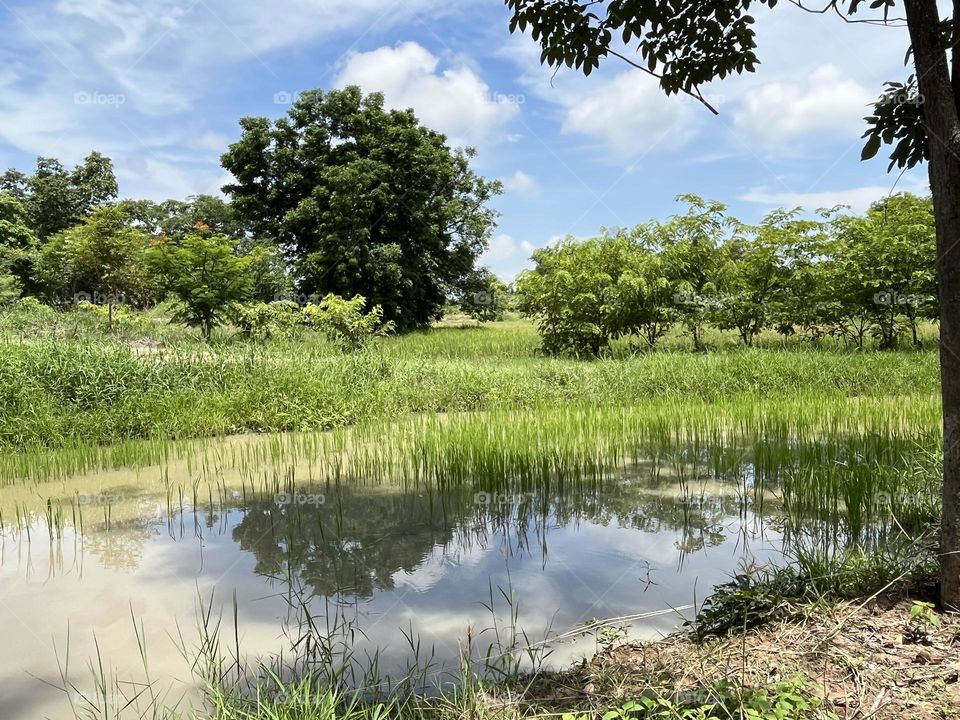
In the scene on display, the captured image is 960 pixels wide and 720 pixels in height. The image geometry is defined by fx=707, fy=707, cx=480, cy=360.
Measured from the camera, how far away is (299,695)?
234 centimetres

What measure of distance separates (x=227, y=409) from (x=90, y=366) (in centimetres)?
175

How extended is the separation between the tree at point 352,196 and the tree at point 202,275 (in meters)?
7.19

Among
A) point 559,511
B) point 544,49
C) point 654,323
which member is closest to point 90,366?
point 559,511

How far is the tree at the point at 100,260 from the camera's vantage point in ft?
74.7

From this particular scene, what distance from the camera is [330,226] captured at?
76.3 ft

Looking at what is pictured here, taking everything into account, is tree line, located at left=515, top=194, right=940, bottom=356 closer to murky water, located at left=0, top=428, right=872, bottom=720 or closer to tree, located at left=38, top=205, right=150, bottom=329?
murky water, located at left=0, top=428, right=872, bottom=720

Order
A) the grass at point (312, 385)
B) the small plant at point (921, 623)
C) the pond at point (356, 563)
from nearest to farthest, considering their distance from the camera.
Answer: the small plant at point (921, 623), the pond at point (356, 563), the grass at point (312, 385)

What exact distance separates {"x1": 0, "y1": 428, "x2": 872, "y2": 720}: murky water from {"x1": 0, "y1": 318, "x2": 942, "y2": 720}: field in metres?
0.02

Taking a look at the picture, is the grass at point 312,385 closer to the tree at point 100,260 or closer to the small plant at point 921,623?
the small plant at point 921,623

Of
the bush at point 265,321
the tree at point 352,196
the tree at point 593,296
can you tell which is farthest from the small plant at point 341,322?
the tree at point 352,196

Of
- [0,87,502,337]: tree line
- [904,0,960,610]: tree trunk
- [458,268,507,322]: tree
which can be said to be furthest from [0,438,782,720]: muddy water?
[458,268,507,322]: tree

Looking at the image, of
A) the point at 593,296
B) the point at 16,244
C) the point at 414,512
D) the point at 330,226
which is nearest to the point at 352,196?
the point at 330,226

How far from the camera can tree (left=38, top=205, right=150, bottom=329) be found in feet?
74.7

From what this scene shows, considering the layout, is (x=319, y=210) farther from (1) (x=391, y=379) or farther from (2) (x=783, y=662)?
(2) (x=783, y=662)
